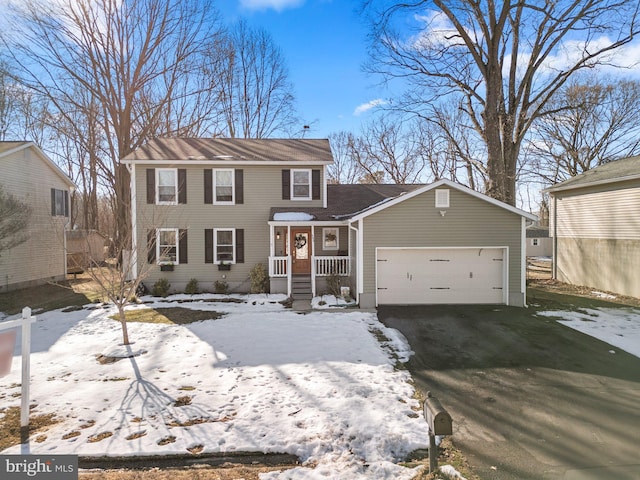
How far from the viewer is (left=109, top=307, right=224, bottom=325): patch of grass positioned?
32.7 ft

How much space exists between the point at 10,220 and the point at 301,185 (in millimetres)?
11671

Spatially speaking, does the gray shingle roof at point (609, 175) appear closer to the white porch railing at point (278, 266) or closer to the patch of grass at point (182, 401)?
the white porch railing at point (278, 266)

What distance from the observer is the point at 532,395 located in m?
5.39

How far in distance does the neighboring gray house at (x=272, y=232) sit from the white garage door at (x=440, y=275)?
0.03 metres

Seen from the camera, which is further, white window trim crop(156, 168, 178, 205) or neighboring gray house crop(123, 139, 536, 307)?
white window trim crop(156, 168, 178, 205)

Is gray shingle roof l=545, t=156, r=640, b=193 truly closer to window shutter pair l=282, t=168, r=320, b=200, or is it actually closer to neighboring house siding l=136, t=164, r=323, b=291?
window shutter pair l=282, t=168, r=320, b=200

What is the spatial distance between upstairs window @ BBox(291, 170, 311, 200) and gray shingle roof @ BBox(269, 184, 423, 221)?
1.84 feet

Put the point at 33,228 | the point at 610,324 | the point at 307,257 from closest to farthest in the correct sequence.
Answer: the point at 610,324 < the point at 307,257 < the point at 33,228

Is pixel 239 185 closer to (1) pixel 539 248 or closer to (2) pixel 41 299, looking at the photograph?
(2) pixel 41 299

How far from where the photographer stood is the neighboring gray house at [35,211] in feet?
47.8

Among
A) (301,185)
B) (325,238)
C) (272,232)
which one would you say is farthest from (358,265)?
(301,185)

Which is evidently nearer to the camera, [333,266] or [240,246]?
[333,266]

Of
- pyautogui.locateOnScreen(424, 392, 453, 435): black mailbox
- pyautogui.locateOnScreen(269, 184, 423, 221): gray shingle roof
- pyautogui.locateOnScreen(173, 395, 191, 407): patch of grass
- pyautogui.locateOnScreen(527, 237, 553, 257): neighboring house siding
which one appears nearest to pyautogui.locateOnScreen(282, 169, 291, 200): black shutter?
pyautogui.locateOnScreen(269, 184, 423, 221): gray shingle roof

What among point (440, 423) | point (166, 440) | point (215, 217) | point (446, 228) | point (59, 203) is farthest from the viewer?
point (59, 203)
